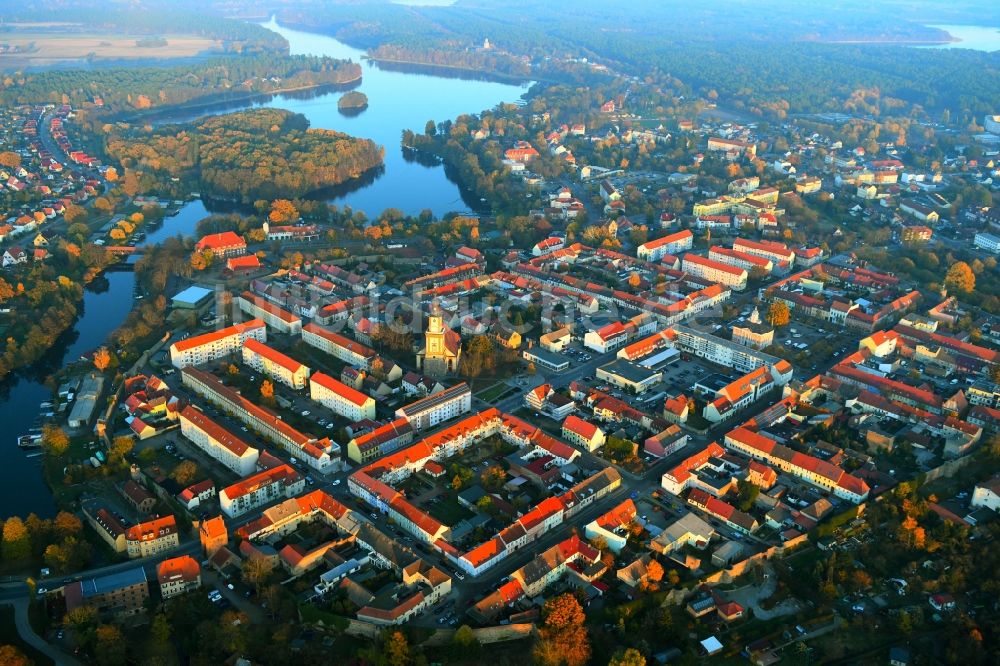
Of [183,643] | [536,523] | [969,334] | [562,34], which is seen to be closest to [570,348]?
[536,523]

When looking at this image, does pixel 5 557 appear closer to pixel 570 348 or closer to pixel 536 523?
pixel 536 523

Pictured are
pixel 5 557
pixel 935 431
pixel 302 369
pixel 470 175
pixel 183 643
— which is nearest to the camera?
pixel 183 643

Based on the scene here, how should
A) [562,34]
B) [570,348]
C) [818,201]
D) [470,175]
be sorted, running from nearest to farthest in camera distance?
[570,348], [818,201], [470,175], [562,34]

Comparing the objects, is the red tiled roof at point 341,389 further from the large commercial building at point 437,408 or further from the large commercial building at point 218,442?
the large commercial building at point 218,442

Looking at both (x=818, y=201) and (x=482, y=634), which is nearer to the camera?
(x=482, y=634)

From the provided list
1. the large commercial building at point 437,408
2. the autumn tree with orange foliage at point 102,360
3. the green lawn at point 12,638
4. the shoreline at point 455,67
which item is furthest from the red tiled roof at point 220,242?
the shoreline at point 455,67

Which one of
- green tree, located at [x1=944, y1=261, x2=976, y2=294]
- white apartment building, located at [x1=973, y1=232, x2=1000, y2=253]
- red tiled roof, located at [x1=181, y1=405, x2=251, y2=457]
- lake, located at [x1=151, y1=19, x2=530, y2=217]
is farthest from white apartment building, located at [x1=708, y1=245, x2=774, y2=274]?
red tiled roof, located at [x1=181, y1=405, x2=251, y2=457]

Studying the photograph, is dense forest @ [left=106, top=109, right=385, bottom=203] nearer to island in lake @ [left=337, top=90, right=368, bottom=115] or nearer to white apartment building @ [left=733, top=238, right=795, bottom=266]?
island in lake @ [left=337, top=90, right=368, bottom=115]

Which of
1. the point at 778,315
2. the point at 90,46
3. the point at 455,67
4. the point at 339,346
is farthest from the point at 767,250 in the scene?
the point at 90,46
